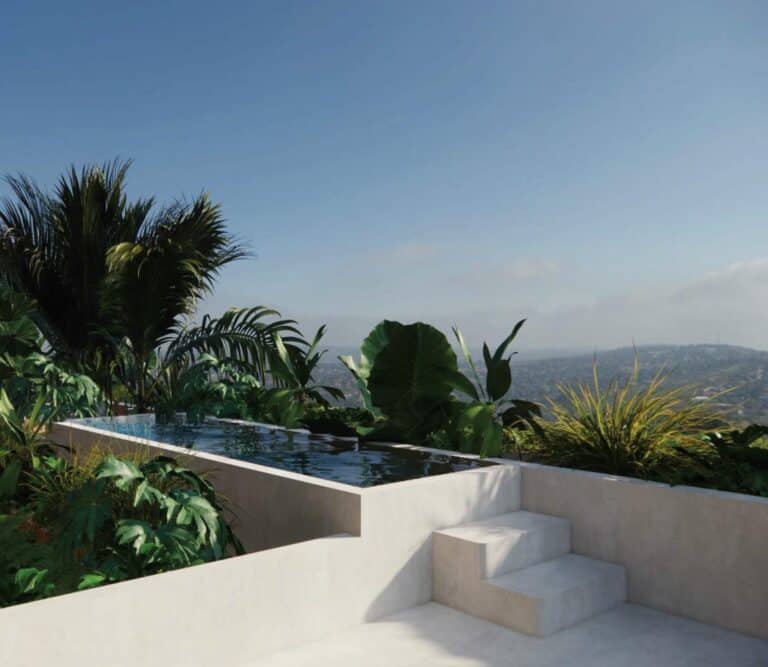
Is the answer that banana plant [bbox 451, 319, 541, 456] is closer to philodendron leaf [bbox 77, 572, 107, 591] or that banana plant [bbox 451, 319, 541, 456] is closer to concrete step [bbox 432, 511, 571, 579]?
concrete step [bbox 432, 511, 571, 579]

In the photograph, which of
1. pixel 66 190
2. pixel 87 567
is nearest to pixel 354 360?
pixel 87 567

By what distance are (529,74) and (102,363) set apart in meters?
8.54

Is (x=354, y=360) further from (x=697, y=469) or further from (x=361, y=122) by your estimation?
(x=361, y=122)

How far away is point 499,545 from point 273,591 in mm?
1259

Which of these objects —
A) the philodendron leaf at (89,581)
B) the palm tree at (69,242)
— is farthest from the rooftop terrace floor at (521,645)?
the palm tree at (69,242)

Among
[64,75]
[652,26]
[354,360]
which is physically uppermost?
[64,75]

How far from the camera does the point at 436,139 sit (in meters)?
16.3

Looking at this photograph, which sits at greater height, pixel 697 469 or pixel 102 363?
pixel 102 363

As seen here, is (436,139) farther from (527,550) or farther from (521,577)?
(521,577)

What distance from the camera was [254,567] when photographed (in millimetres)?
3562

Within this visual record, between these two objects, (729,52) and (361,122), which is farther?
(361,122)

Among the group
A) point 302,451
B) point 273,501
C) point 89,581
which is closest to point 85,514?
point 89,581

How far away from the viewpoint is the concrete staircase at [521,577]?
3.94 m

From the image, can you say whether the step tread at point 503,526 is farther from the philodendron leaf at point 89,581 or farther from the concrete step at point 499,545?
the philodendron leaf at point 89,581
